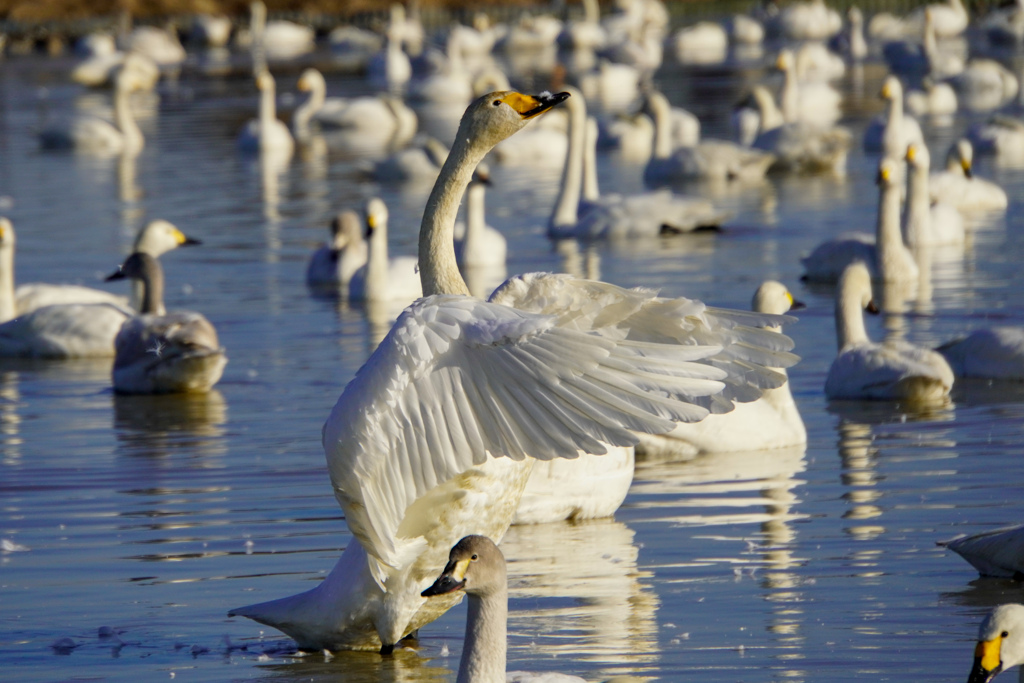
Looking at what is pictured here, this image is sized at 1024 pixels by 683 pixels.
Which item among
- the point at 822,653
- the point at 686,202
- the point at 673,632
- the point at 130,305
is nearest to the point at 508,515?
the point at 673,632

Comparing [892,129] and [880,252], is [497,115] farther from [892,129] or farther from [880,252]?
[892,129]

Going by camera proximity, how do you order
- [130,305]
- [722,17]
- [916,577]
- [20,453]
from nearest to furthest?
[916,577] < [20,453] < [130,305] < [722,17]

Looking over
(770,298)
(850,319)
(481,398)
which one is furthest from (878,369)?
(481,398)

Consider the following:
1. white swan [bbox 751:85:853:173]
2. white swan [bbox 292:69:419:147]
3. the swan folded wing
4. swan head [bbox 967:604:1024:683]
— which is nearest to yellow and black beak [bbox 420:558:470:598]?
the swan folded wing

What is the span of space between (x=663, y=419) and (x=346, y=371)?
7604 mm

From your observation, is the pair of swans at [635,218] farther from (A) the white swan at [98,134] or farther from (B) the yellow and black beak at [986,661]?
(B) the yellow and black beak at [986,661]

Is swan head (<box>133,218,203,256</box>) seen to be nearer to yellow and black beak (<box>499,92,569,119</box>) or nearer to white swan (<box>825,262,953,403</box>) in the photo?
white swan (<box>825,262,953,403</box>)

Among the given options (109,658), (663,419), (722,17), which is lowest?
(109,658)

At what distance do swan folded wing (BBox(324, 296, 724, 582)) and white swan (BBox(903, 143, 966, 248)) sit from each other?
12023mm

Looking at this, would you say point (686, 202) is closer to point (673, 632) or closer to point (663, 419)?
point (673, 632)

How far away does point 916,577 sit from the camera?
711 centimetres

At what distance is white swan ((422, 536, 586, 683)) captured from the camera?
512 centimetres

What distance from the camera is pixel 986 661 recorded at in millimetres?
5129

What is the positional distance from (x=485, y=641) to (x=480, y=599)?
13cm
